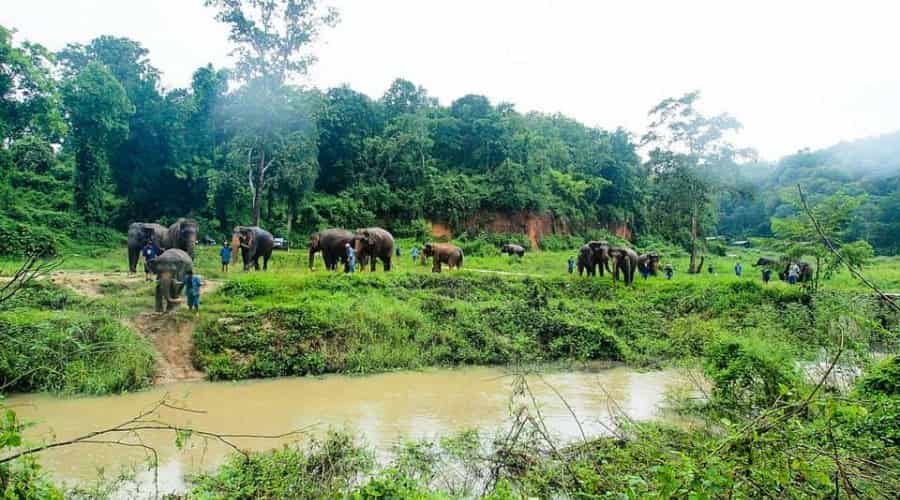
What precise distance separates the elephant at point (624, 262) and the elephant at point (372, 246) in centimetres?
844

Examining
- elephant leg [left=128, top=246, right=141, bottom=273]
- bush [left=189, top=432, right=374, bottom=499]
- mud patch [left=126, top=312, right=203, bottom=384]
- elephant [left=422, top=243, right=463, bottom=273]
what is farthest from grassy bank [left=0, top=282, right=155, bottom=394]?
elephant [left=422, top=243, right=463, bottom=273]

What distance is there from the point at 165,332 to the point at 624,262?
15.5m

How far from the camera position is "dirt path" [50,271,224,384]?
1257cm

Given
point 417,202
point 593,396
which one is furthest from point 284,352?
point 417,202

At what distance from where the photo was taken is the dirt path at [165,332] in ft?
41.3

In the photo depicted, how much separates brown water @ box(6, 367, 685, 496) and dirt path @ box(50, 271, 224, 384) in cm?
58

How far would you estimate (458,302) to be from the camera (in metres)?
17.2

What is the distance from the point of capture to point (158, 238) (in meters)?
19.0

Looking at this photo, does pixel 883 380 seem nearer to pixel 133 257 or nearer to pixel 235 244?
pixel 235 244

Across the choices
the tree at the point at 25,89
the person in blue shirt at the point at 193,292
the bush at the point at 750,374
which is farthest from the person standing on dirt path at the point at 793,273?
the tree at the point at 25,89

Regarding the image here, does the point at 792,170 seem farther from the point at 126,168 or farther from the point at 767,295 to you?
the point at 126,168

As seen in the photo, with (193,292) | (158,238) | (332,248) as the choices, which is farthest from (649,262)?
(158,238)

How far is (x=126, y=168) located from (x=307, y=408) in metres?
32.2

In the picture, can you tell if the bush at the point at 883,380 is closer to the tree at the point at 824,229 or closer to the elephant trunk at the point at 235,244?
the tree at the point at 824,229
